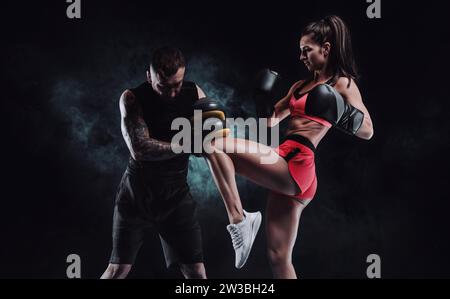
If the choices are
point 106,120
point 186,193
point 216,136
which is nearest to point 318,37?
point 216,136

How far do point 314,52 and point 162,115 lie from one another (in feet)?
4.14

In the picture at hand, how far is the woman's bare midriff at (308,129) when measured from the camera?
15.5 feet

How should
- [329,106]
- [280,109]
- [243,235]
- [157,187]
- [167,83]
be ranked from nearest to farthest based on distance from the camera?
[329,106] → [243,235] → [167,83] → [157,187] → [280,109]

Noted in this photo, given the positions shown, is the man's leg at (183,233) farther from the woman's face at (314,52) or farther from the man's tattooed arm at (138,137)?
the woman's face at (314,52)

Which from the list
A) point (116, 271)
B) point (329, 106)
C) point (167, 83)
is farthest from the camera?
point (116, 271)

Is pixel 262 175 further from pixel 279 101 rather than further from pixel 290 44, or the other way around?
pixel 290 44

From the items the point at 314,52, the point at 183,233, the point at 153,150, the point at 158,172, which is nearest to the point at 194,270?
the point at 183,233

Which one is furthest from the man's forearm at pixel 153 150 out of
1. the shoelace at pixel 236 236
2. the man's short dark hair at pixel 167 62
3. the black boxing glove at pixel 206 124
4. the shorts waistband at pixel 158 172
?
the shoelace at pixel 236 236

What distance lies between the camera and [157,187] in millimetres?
4762

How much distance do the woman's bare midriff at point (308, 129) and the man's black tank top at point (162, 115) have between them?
80cm

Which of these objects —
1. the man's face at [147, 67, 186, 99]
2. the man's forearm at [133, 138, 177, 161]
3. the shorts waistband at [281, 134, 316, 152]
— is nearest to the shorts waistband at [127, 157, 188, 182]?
the man's forearm at [133, 138, 177, 161]

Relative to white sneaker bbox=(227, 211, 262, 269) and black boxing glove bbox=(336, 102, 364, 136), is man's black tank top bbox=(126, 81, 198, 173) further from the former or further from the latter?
black boxing glove bbox=(336, 102, 364, 136)

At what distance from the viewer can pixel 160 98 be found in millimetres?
4793

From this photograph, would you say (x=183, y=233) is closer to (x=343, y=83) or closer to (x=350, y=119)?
(x=350, y=119)
